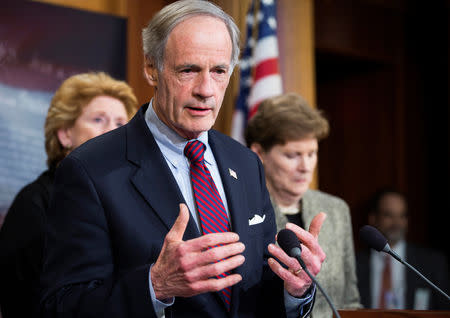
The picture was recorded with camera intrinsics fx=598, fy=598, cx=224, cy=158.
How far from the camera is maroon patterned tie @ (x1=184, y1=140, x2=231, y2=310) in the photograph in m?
1.63

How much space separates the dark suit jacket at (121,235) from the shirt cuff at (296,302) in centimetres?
3

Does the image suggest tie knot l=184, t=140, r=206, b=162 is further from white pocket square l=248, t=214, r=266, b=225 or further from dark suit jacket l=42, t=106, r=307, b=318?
white pocket square l=248, t=214, r=266, b=225

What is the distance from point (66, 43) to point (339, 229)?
189 centimetres

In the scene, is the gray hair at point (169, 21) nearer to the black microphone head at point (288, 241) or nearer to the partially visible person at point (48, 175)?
the black microphone head at point (288, 241)

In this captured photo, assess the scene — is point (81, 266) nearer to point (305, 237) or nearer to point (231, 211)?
point (231, 211)

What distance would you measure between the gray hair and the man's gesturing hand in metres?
0.52

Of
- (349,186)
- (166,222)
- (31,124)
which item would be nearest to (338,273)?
(166,222)

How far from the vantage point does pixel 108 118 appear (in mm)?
2779

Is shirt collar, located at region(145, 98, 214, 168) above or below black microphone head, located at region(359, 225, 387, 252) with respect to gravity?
above

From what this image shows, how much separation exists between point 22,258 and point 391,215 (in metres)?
3.34

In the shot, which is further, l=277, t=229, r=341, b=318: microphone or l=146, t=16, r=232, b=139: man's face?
l=146, t=16, r=232, b=139: man's face

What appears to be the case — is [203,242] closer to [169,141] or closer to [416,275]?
[169,141]

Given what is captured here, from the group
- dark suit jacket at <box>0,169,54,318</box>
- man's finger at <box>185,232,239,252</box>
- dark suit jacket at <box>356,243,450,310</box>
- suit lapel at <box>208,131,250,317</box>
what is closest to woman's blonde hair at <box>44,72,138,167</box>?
dark suit jacket at <box>0,169,54,318</box>

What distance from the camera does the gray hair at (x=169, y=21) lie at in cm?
166
